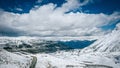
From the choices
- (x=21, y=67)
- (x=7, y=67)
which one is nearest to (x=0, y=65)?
(x=7, y=67)

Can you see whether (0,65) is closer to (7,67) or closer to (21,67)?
(7,67)

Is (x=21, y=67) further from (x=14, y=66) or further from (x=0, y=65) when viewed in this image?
(x=0, y=65)

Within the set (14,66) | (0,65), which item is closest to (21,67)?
(14,66)
